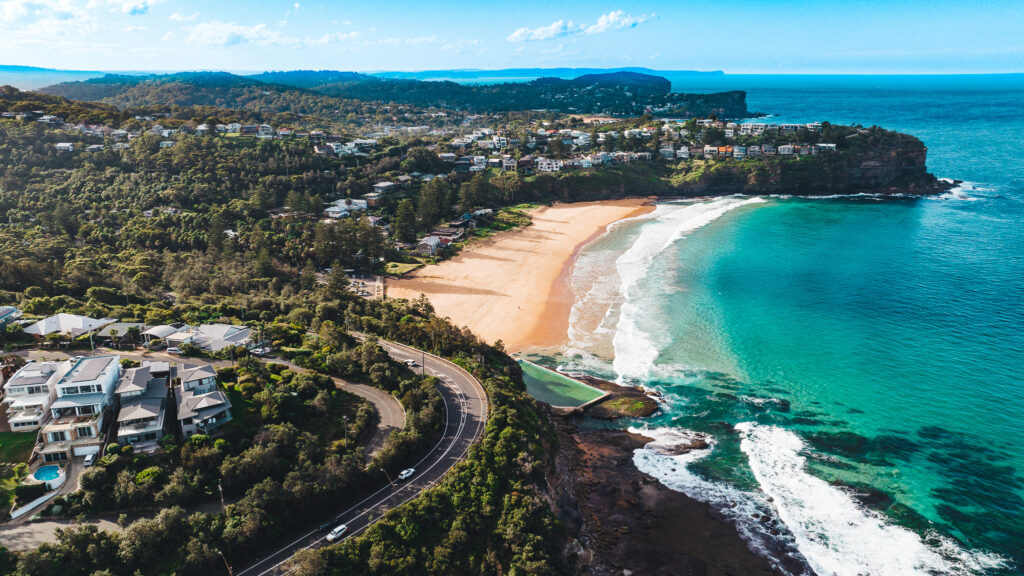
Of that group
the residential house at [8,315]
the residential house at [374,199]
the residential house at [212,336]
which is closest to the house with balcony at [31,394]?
the residential house at [212,336]

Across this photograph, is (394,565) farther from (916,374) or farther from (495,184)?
(495,184)

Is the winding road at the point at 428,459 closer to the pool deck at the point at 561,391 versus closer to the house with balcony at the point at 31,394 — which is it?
the pool deck at the point at 561,391

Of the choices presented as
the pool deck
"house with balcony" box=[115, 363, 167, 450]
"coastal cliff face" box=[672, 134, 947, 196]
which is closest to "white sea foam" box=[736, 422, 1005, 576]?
the pool deck

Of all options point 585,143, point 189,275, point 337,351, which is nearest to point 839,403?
point 337,351

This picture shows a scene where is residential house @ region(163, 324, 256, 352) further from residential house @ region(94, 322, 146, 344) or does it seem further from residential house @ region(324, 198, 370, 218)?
residential house @ region(324, 198, 370, 218)

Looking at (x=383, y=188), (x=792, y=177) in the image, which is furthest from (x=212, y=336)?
(x=792, y=177)
